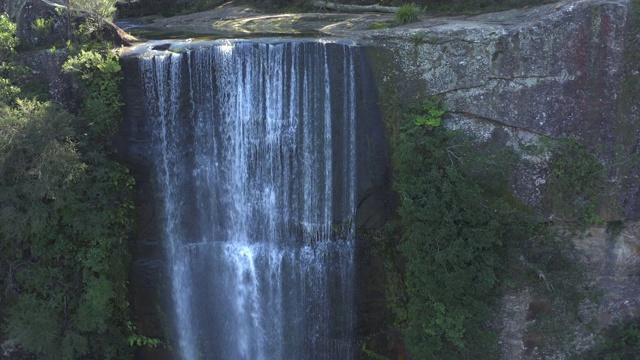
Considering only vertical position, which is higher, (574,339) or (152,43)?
(152,43)

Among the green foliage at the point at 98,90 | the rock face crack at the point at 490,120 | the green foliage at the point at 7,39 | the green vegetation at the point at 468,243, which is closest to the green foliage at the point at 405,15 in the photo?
the green vegetation at the point at 468,243

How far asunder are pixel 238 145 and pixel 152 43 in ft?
8.68

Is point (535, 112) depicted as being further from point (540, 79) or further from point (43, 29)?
point (43, 29)

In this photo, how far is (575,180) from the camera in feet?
28.1

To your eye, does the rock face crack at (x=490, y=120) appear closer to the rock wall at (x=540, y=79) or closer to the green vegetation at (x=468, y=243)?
the rock wall at (x=540, y=79)

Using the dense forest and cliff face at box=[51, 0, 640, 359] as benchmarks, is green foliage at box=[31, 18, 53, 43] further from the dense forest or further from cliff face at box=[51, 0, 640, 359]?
cliff face at box=[51, 0, 640, 359]

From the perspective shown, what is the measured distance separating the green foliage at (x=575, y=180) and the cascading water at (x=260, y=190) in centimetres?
310

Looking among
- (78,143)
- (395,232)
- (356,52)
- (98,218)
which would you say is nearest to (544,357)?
(395,232)

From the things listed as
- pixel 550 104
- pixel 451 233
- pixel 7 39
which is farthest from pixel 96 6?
pixel 550 104

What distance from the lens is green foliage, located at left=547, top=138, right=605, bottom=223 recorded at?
8570 millimetres

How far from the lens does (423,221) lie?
8.46m

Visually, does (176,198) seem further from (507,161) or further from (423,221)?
(507,161)

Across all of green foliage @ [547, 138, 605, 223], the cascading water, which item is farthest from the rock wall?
the cascading water

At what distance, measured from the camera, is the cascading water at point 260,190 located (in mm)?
9008
